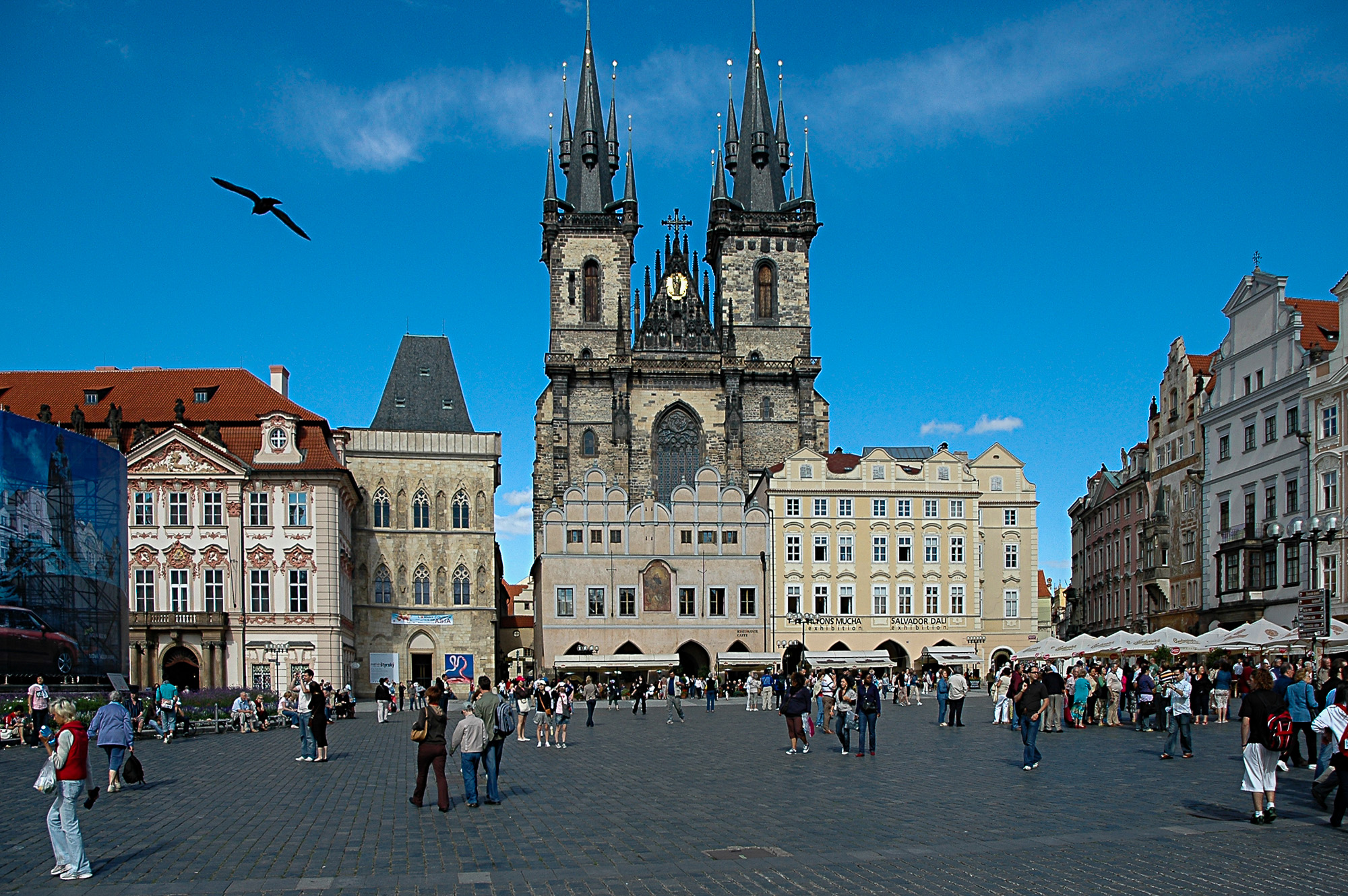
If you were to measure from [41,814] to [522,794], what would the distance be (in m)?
5.58

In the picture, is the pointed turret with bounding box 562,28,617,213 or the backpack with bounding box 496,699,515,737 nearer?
the backpack with bounding box 496,699,515,737

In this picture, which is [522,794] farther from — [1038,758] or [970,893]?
[970,893]

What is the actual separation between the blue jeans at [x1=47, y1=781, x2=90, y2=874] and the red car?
76.2 ft

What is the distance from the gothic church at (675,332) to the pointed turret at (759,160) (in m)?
0.10

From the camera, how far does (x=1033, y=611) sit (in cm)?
7144

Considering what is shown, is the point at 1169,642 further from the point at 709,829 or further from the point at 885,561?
the point at 885,561

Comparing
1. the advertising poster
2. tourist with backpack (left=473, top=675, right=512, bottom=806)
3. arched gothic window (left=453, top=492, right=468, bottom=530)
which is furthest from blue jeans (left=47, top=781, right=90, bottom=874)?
arched gothic window (left=453, top=492, right=468, bottom=530)

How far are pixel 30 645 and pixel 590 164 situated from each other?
61.0 m

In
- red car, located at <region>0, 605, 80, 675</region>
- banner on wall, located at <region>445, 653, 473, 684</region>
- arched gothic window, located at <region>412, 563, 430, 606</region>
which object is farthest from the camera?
arched gothic window, located at <region>412, 563, 430, 606</region>

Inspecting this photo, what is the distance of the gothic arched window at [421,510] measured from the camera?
6588 centimetres

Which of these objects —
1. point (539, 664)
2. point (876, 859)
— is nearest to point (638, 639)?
point (539, 664)

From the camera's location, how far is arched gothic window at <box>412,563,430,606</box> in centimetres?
6544

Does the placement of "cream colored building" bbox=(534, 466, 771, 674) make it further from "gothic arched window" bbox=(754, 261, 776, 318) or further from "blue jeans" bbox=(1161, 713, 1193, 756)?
"blue jeans" bbox=(1161, 713, 1193, 756)

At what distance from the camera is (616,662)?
62031mm
